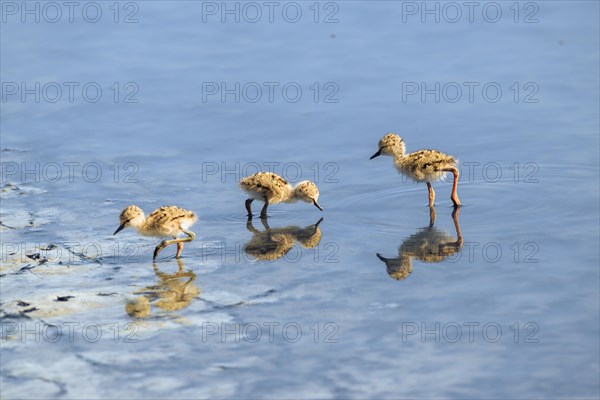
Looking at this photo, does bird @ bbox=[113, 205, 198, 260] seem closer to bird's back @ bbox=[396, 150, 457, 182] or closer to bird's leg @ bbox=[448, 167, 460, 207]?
bird's back @ bbox=[396, 150, 457, 182]

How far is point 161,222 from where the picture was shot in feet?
38.4

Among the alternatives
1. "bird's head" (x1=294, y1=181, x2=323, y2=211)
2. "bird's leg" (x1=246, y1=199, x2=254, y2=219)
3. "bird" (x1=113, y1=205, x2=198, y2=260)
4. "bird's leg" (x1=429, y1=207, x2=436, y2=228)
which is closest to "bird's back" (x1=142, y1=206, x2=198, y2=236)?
"bird" (x1=113, y1=205, x2=198, y2=260)

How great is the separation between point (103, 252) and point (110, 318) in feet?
5.78

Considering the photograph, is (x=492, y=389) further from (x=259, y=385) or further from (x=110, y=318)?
(x=110, y=318)

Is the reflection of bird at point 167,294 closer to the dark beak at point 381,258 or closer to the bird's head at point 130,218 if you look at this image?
the bird's head at point 130,218

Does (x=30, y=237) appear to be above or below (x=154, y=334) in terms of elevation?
above

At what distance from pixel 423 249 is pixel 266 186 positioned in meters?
2.02

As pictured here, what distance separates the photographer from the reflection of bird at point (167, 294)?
1060 centimetres

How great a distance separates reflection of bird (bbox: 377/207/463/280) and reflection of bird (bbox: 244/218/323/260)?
37.4 inches

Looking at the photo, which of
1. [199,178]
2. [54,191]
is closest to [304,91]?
[199,178]

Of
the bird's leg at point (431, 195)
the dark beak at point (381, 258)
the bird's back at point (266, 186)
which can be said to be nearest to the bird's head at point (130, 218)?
the bird's back at point (266, 186)

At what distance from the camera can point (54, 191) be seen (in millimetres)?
14062

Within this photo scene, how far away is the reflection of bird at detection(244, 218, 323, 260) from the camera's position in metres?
12.1

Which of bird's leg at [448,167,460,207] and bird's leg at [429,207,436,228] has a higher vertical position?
bird's leg at [448,167,460,207]
